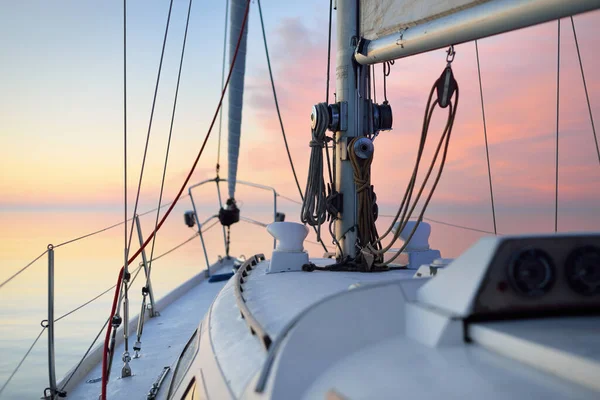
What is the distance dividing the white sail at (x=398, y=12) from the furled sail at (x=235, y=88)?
235 cm

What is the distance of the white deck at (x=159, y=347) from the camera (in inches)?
161

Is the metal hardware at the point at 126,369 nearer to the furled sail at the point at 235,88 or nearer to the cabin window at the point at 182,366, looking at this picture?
the cabin window at the point at 182,366

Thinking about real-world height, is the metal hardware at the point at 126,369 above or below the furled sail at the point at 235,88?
below

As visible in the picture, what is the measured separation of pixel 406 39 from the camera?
3.63m

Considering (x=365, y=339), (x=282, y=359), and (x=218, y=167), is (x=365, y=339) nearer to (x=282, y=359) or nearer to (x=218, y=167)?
(x=282, y=359)

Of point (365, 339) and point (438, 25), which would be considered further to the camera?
point (438, 25)

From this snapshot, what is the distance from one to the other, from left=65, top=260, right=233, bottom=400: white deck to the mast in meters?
2.18

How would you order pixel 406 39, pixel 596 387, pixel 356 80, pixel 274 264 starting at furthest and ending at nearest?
pixel 356 80, pixel 274 264, pixel 406 39, pixel 596 387

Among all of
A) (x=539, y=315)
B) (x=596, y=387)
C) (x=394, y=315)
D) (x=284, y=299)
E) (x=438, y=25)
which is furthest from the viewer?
(x=438, y=25)

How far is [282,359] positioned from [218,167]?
8844 millimetres

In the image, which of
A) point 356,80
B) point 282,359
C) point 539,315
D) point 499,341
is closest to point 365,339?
point 282,359

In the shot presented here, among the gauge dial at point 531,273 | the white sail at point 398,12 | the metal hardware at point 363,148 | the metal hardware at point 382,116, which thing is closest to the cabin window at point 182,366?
the gauge dial at point 531,273

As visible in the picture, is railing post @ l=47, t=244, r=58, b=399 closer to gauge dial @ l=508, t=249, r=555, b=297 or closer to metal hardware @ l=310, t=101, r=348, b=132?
metal hardware @ l=310, t=101, r=348, b=132

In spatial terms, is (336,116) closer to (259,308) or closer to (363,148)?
(363,148)
